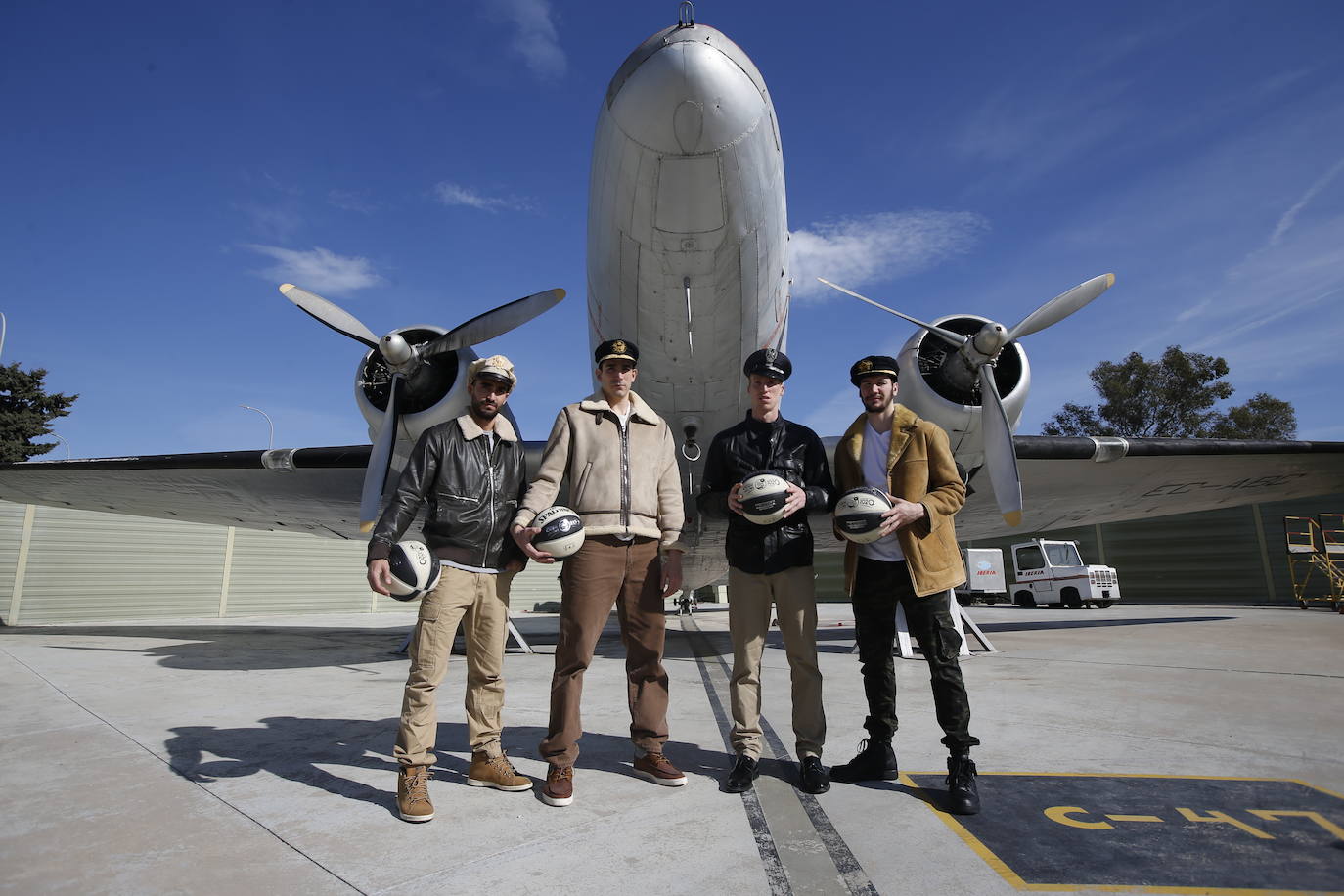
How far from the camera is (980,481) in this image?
9.70m

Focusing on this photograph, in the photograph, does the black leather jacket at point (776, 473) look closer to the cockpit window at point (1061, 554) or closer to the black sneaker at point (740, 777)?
the black sneaker at point (740, 777)

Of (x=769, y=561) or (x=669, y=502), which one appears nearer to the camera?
(x=769, y=561)

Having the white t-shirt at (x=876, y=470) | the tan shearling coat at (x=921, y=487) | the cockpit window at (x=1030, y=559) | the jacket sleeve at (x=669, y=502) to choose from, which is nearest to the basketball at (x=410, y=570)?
the jacket sleeve at (x=669, y=502)

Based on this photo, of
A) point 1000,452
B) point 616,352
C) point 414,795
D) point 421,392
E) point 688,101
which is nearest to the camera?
point 414,795

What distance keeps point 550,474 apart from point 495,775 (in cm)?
150

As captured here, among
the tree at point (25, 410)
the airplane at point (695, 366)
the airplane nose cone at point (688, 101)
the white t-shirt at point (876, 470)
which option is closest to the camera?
the white t-shirt at point (876, 470)

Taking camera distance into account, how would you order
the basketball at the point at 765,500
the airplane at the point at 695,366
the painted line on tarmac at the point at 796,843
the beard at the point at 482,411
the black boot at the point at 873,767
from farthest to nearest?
1. the airplane at the point at 695,366
2. the beard at the point at 482,411
3. the black boot at the point at 873,767
4. the basketball at the point at 765,500
5. the painted line on tarmac at the point at 796,843

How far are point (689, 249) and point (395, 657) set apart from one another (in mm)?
7249

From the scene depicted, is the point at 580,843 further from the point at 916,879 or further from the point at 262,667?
the point at 262,667

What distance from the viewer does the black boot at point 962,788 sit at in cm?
271

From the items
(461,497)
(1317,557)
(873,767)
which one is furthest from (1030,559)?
(461,497)

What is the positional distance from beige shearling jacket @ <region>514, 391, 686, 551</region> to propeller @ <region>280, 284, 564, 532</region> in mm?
4170

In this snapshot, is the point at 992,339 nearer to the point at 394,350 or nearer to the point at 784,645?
the point at 784,645

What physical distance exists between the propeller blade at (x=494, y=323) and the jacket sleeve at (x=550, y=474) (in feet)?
13.8
